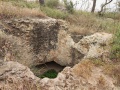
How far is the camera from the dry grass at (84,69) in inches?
174

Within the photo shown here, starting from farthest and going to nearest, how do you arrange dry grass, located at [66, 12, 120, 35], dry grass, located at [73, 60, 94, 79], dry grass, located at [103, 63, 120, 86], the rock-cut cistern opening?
dry grass, located at [66, 12, 120, 35], the rock-cut cistern opening, dry grass, located at [103, 63, 120, 86], dry grass, located at [73, 60, 94, 79]

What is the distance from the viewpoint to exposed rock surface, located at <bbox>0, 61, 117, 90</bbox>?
3.88 m

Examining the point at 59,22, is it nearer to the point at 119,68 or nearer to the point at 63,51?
the point at 63,51

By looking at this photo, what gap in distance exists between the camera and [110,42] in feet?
19.7

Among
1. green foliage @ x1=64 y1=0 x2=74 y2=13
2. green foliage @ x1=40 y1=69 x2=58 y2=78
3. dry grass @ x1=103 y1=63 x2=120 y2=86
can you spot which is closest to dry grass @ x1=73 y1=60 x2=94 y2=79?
dry grass @ x1=103 y1=63 x2=120 y2=86

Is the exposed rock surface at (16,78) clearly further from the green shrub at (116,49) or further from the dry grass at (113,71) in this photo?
the green shrub at (116,49)

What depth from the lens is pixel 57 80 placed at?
4.16m

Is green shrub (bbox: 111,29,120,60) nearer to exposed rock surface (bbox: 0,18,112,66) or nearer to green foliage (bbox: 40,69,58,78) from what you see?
exposed rock surface (bbox: 0,18,112,66)

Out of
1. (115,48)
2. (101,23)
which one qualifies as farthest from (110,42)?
(101,23)

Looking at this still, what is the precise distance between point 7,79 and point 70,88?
3.56 ft

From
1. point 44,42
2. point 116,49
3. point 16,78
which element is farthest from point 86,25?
point 16,78

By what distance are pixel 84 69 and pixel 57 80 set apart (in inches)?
27.0

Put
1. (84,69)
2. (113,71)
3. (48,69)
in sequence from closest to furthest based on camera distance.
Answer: (84,69), (113,71), (48,69)

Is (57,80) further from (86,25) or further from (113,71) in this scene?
(86,25)
